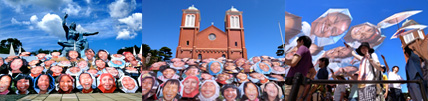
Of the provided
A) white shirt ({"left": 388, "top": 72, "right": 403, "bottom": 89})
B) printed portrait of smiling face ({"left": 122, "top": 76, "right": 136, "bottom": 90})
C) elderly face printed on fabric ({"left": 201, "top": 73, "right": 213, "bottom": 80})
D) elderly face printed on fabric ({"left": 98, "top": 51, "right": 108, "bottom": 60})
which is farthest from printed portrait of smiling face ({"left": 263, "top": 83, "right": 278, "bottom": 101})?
elderly face printed on fabric ({"left": 98, "top": 51, "right": 108, "bottom": 60})

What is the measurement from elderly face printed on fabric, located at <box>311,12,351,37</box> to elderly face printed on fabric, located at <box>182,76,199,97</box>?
5.68 feet

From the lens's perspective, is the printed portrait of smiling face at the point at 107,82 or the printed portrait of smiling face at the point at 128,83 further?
the printed portrait of smiling face at the point at 128,83

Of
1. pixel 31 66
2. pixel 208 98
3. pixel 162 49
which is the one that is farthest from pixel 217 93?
pixel 31 66

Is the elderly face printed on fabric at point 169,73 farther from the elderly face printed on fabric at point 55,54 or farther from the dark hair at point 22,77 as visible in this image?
the elderly face printed on fabric at point 55,54

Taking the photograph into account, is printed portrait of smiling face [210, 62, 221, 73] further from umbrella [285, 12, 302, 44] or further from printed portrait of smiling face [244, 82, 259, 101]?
umbrella [285, 12, 302, 44]

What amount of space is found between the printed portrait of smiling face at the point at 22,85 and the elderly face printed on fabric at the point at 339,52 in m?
4.93

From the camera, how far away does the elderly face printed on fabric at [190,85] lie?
360 centimetres

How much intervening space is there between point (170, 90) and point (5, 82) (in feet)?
10.5

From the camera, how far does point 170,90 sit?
11.8 feet

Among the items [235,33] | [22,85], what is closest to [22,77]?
[22,85]

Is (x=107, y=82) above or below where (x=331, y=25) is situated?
below

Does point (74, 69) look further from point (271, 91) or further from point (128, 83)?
point (271, 91)

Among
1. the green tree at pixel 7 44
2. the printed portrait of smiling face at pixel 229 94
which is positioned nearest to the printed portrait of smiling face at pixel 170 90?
the printed portrait of smiling face at pixel 229 94

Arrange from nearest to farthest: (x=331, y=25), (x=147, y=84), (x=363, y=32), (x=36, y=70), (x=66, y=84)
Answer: (x=363, y=32) → (x=331, y=25) → (x=147, y=84) → (x=66, y=84) → (x=36, y=70)
